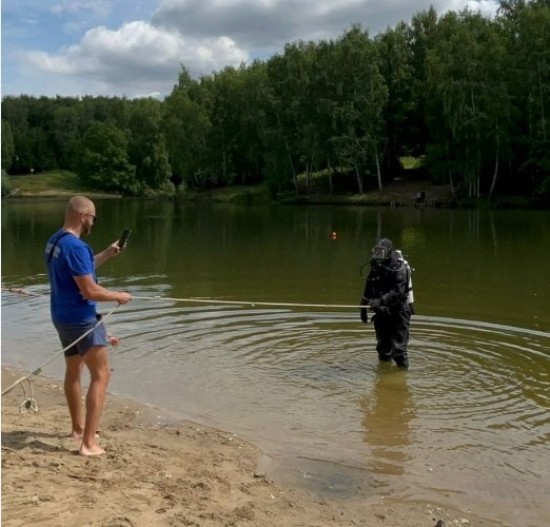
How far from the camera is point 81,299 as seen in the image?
19.9 ft

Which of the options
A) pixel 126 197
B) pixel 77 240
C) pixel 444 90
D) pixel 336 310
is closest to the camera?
pixel 77 240

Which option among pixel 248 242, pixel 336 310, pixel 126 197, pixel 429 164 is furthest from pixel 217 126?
pixel 336 310

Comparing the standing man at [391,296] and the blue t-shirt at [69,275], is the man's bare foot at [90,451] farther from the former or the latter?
the standing man at [391,296]

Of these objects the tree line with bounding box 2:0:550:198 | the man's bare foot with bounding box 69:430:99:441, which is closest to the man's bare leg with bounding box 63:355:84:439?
the man's bare foot with bounding box 69:430:99:441

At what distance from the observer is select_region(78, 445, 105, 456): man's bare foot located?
6.06 m

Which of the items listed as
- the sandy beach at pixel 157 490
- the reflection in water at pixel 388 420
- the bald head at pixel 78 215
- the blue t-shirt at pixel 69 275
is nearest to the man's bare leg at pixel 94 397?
the sandy beach at pixel 157 490

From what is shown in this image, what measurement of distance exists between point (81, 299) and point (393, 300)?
5.03m

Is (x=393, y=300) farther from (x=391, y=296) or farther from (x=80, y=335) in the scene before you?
(x=80, y=335)

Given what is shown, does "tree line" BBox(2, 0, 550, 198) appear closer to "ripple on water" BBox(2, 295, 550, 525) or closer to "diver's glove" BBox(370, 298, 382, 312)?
"ripple on water" BBox(2, 295, 550, 525)

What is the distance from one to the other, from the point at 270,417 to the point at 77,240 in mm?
3342

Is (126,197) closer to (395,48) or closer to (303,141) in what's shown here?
(303,141)

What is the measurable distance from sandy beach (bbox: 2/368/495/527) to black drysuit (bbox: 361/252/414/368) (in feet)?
11.7

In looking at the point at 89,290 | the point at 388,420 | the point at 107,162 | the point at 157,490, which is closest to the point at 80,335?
the point at 89,290

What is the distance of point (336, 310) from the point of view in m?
14.5
